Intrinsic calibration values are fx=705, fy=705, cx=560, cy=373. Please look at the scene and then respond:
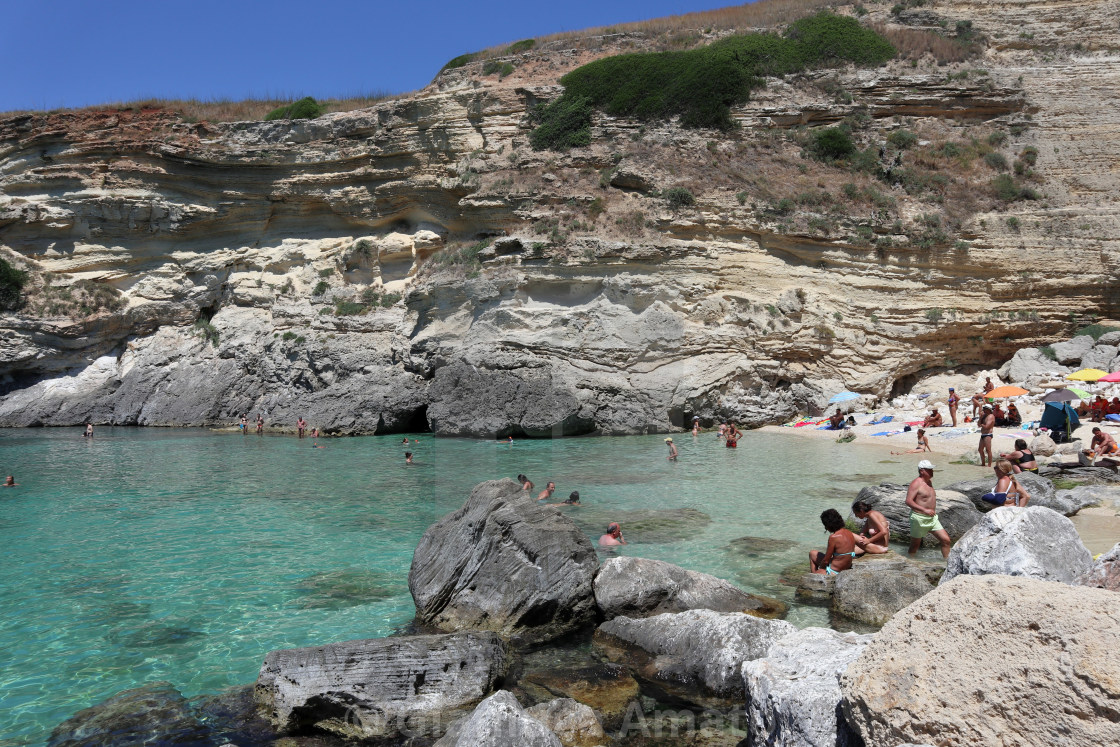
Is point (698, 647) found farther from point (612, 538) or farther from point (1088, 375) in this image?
point (1088, 375)

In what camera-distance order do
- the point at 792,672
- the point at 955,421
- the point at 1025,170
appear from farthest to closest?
the point at 1025,170, the point at 955,421, the point at 792,672

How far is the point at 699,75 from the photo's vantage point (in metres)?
30.4

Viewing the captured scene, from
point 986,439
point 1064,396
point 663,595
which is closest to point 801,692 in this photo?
point 663,595

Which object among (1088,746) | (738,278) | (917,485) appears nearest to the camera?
(1088,746)

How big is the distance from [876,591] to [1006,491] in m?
4.22

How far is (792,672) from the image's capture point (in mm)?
3994

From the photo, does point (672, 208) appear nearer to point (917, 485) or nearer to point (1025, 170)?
point (1025, 170)

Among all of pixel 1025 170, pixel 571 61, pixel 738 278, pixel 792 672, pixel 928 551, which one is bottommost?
pixel 928 551

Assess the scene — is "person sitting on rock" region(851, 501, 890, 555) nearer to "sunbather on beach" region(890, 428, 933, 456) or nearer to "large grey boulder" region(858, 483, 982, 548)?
"large grey boulder" region(858, 483, 982, 548)

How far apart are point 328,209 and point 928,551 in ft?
92.7

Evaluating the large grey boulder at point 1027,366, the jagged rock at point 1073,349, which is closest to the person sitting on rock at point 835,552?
the large grey boulder at point 1027,366

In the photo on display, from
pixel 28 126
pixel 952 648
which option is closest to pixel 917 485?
Result: pixel 952 648

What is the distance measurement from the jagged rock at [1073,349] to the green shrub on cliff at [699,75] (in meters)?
14.8

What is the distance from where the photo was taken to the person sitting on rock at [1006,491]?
962cm
